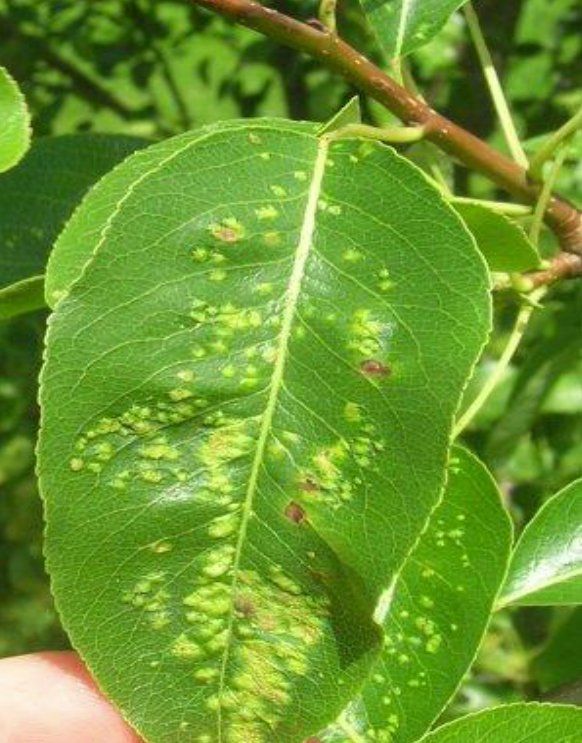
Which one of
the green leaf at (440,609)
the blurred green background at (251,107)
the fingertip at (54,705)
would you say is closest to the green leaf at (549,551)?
the green leaf at (440,609)

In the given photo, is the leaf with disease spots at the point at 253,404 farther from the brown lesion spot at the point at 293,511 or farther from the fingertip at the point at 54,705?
the fingertip at the point at 54,705

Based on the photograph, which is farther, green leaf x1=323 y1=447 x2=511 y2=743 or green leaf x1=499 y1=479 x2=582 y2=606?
green leaf x1=499 y1=479 x2=582 y2=606

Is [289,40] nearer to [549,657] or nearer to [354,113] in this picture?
[354,113]

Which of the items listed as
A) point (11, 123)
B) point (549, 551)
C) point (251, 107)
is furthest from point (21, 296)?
point (251, 107)

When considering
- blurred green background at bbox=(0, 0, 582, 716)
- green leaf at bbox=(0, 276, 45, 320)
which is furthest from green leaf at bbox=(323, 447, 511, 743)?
blurred green background at bbox=(0, 0, 582, 716)

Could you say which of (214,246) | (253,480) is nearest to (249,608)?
(253,480)

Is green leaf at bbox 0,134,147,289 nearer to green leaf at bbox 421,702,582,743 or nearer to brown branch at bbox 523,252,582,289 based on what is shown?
brown branch at bbox 523,252,582,289
